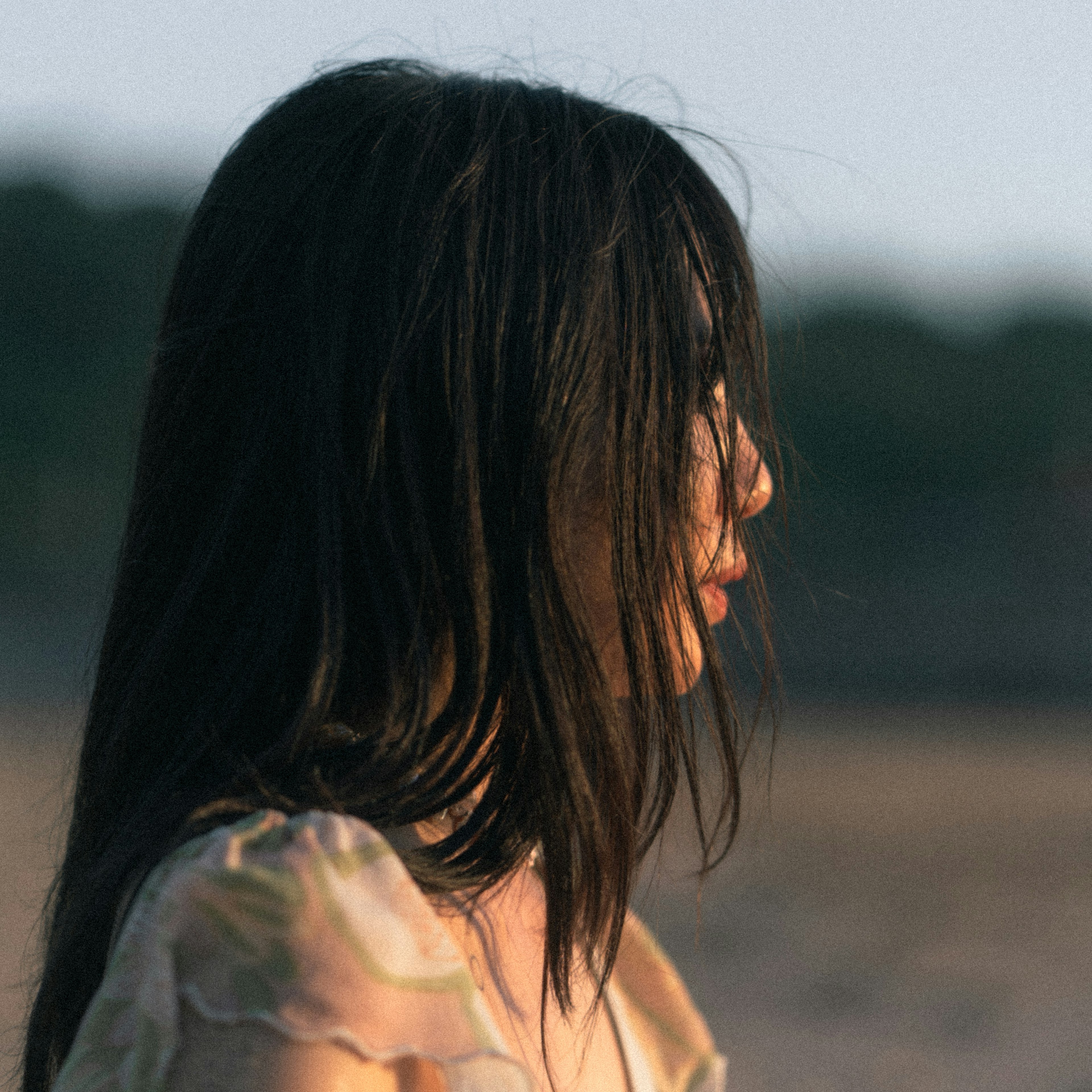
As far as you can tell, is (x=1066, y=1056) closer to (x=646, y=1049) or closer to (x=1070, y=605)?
(x=646, y=1049)

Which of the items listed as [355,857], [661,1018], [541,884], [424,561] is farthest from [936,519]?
[355,857]

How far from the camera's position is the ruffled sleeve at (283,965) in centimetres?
85

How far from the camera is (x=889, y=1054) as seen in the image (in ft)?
14.8

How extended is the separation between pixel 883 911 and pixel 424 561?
550cm

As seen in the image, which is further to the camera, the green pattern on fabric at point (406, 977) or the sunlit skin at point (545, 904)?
the sunlit skin at point (545, 904)

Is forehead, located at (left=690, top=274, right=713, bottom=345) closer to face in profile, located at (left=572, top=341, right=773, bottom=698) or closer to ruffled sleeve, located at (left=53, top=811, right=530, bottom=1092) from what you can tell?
face in profile, located at (left=572, top=341, right=773, bottom=698)

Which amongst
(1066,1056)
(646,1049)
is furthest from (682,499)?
(1066,1056)

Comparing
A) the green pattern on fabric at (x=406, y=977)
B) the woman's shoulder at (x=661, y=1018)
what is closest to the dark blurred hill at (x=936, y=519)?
the woman's shoulder at (x=661, y=1018)

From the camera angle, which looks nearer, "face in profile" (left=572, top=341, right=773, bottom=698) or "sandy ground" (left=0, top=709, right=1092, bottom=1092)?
"face in profile" (left=572, top=341, right=773, bottom=698)

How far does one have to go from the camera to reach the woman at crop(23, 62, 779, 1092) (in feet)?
3.24

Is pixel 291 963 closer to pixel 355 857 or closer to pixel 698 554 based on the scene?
pixel 355 857

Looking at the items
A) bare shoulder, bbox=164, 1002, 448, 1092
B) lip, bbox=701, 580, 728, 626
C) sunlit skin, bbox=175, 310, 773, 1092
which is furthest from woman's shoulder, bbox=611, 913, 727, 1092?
bare shoulder, bbox=164, 1002, 448, 1092

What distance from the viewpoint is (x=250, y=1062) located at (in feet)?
2.75

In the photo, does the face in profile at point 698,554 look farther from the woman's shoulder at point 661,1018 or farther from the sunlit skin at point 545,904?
the woman's shoulder at point 661,1018
